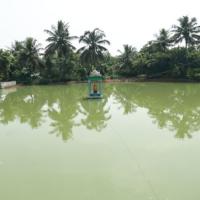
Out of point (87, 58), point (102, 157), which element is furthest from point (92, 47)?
point (102, 157)

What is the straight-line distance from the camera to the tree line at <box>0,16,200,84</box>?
29.2 m

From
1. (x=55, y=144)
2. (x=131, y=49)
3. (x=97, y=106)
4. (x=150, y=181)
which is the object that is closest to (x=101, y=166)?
(x=150, y=181)

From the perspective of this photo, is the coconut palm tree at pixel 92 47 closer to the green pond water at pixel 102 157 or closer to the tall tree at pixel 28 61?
the tall tree at pixel 28 61

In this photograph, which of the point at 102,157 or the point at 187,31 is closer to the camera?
the point at 102,157

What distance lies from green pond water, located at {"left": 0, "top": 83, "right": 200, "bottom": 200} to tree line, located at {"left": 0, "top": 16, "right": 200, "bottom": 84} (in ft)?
65.9

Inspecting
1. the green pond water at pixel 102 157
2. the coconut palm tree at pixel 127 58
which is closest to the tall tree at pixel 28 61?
the coconut palm tree at pixel 127 58

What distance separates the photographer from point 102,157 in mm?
5879

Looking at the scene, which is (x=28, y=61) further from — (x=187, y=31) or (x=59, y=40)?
(x=187, y=31)

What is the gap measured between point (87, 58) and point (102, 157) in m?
26.1

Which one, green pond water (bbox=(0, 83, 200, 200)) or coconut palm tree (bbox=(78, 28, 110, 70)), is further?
coconut palm tree (bbox=(78, 28, 110, 70))

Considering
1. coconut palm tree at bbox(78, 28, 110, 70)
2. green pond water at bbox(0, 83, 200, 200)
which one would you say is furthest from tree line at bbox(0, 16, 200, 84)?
green pond water at bbox(0, 83, 200, 200)

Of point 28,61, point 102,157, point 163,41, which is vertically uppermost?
point 163,41

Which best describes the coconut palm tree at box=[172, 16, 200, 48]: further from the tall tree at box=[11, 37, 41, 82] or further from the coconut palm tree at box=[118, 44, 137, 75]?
the tall tree at box=[11, 37, 41, 82]

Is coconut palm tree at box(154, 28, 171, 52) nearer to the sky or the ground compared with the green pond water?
nearer to the sky
